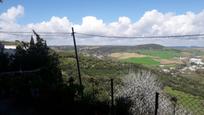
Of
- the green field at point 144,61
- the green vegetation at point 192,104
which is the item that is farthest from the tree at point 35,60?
the green field at point 144,61

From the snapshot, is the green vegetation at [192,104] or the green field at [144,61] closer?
the green vegetation at [192,104]

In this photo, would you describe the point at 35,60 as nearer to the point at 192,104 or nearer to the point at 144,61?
the point at 192,104

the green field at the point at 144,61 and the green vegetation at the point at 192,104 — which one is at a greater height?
the green vegetation at the point at 192,104

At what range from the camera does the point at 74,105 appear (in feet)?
36.9

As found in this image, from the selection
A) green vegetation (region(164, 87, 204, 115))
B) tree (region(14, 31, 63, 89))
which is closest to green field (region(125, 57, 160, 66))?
tree (region(14, 31, 63, 89))

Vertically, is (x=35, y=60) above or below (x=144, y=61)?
above

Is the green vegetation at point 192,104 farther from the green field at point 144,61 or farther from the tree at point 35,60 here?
the green field at point 144,61

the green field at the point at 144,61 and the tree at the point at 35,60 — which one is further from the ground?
the tree at the point at 35,60

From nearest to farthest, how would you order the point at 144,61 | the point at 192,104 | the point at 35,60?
the point at 192,104 < the point at 35,60 < the point at 144,61

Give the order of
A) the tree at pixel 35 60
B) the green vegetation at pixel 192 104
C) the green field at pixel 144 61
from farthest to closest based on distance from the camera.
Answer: the green field at pixel 144 61 → the tree at pixel 35 60 → the green vegetation at pixel 192 104

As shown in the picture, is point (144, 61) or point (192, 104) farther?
point (144, 61)

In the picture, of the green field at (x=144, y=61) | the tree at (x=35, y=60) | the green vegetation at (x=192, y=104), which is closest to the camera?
the green vegetation at (x=192, y=104)

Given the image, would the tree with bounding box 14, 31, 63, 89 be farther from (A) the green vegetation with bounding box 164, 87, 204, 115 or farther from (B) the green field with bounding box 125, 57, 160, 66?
(B) the green field with bounding box 125, 57, 160, 66

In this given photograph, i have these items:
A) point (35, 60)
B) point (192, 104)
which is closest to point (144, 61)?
point (35, 60)
